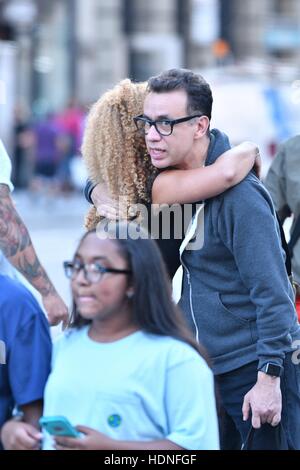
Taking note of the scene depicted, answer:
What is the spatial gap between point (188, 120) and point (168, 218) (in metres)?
0.34

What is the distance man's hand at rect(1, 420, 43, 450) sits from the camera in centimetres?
338

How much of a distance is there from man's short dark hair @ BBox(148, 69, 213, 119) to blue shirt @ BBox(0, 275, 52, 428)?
1013 millimetres

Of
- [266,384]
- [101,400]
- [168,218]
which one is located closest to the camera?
[101,400]

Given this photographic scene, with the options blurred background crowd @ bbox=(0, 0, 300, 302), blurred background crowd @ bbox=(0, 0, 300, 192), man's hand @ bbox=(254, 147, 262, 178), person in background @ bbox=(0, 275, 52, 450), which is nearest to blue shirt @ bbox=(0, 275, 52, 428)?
person in background @ bbox=(0, 275, 52, 450)

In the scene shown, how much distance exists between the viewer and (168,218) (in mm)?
4328

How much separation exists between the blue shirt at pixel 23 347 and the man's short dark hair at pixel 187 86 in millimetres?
1013

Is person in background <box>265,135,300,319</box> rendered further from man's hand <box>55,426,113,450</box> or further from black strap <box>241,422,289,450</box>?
man's hand <box>55,426,113,450</box>

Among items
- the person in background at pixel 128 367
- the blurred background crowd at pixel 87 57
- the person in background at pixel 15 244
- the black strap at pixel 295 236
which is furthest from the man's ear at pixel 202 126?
the blurred background crowd at pixel 87 57

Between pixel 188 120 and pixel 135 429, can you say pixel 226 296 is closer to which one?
pixel 188 120

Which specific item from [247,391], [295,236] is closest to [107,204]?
[247,391]

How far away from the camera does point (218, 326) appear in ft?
14.0

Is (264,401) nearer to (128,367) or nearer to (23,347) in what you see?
(128,367)

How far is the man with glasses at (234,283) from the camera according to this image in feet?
13.4
